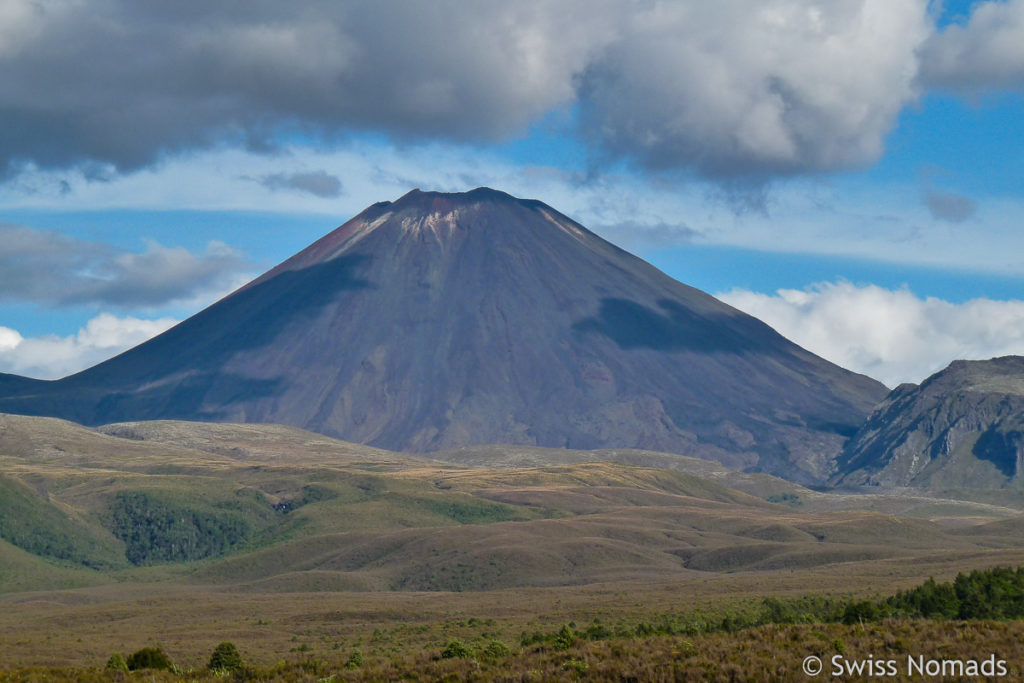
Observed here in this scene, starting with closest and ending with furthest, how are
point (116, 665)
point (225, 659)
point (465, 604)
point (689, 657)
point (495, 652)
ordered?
point (689, 657) → point (495, 652) → point (116, 665) → point (225, 659) → point (465, 604)

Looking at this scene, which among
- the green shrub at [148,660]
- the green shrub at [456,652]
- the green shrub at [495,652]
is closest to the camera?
the green shrub at [495,652]

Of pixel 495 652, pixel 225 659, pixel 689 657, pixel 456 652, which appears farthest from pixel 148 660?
pixel 689 657

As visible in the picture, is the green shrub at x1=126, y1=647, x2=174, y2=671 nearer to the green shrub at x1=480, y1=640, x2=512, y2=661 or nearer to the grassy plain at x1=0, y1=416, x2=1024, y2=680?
the grassy plain at x1=0, y1=416, x2=1024, y2=680

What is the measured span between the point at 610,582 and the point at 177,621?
57.6 m

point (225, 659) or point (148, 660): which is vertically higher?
point (148, 660)

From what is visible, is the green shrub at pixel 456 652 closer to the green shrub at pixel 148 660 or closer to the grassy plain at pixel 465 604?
the grassy plain at pixel 465 604

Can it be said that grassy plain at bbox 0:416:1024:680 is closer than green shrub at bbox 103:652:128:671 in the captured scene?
Yes

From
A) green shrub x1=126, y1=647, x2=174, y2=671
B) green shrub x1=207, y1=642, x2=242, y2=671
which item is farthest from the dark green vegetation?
green shrub x1=207, y1=642, x2=242, y2=671

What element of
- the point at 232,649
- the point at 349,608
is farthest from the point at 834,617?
the point at 349,608

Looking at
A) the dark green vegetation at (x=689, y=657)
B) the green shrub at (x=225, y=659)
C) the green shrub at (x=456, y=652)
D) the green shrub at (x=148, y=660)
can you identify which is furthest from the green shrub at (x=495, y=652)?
the green shrub at (x=225, y=659)

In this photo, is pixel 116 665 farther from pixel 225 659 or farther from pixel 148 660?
pixel 225 659

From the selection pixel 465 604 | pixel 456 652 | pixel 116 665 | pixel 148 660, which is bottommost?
pixel 465 604

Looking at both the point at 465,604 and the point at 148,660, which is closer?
the point at 148,660

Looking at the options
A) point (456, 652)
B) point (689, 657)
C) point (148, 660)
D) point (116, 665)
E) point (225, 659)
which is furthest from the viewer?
point (225, 659)
